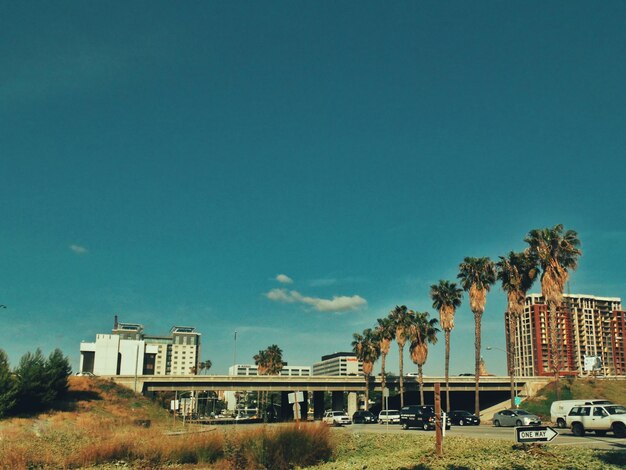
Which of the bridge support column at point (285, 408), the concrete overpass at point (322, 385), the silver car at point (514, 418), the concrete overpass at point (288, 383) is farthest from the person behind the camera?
the bridge support column at point (285, 408)

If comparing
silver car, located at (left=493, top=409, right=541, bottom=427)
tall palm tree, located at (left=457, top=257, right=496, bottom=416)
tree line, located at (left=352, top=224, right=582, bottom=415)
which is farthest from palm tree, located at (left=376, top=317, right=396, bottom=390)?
silver car, located at (left=493, top=409, right=541, bottom=427)

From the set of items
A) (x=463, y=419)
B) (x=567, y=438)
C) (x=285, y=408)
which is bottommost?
(x=285, y=408)

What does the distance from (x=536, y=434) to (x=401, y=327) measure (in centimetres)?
7060

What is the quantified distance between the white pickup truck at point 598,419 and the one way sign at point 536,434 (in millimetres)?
17639

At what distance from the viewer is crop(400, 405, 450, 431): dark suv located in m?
48.8

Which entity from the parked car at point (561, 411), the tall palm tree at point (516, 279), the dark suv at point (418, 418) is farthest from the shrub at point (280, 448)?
the tall palm tree at point (516, 279)

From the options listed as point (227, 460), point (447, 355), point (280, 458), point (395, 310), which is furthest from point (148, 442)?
point (395, 310)

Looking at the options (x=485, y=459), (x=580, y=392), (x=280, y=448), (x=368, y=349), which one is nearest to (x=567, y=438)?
(x=485, y=459)

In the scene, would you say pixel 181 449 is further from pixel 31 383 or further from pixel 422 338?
pixel 422 338

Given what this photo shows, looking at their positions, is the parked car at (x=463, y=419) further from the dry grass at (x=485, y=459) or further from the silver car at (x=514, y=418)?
the dry grass at (x=485, y=459)

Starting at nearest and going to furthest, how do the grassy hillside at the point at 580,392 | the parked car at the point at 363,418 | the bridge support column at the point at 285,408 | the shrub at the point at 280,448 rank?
the shrub at the point at 280,448, the grassy hillside at the point at 580,392, the parked car at the point at 363,418, the bridge support column at the point at 285,408

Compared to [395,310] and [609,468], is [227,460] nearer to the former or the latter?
[609,468]

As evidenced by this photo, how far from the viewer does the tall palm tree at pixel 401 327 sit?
87438mm

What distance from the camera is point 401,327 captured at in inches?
3482
